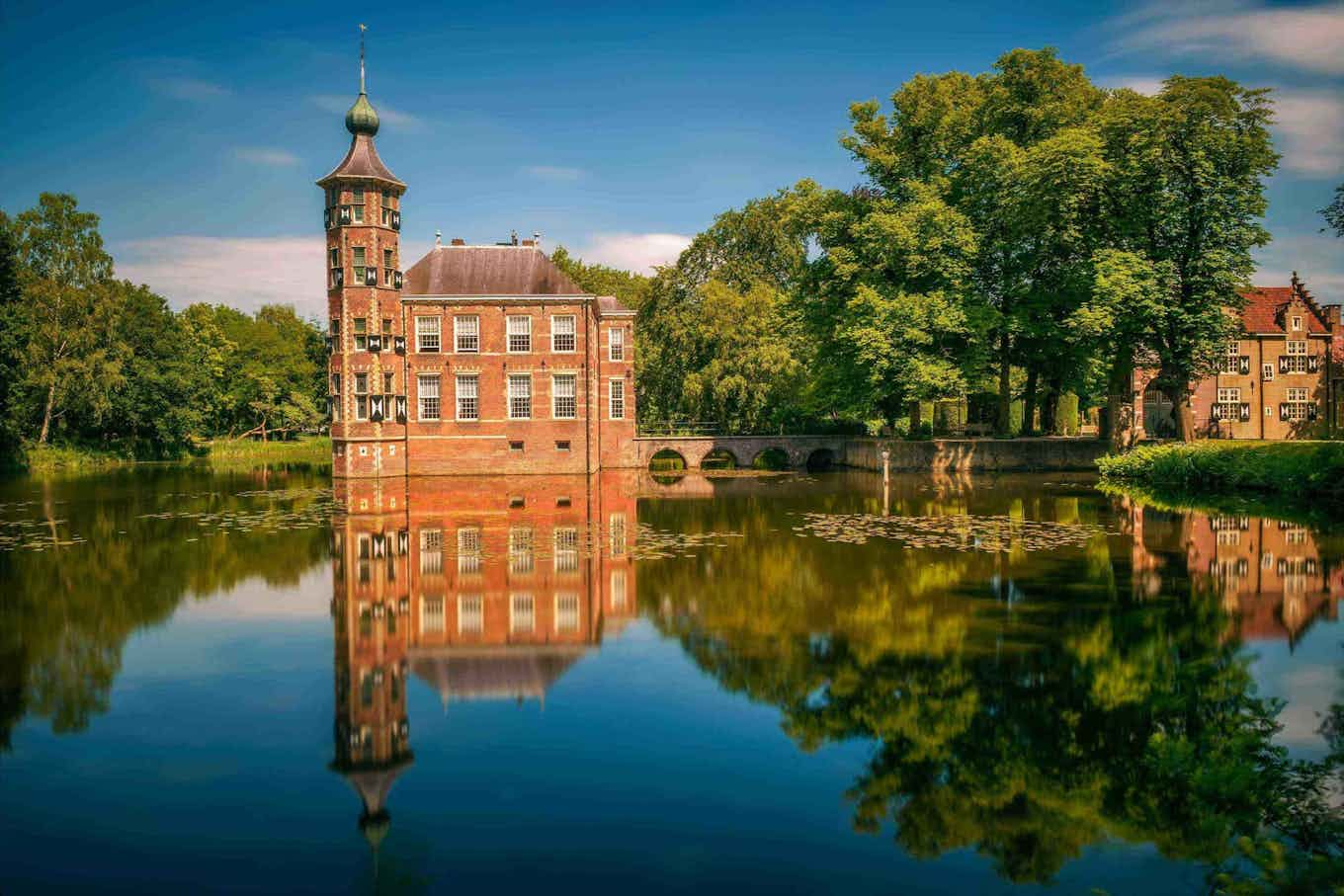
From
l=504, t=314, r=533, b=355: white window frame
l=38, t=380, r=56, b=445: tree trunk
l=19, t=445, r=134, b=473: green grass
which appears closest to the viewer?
l=504, t=314, r=533, b=355: white window frame

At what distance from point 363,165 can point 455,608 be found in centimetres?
2725

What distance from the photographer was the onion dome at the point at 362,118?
3516 centimetres

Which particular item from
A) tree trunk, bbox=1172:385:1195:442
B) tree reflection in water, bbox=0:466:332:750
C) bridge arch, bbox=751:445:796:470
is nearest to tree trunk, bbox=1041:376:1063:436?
tree trunk, bbox=1172:385:1195:442

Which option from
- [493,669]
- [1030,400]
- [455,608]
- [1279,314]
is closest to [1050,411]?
[1030,400]

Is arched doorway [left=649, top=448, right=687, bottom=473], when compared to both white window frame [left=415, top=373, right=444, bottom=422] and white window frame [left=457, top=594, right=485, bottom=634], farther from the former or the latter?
white window frame [left=457, top=594, right=485, bottom=634]

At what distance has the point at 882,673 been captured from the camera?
30.3 feet

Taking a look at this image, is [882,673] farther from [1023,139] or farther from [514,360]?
[1023,139]

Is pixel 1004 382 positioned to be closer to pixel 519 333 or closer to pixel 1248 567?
pixel 519 333

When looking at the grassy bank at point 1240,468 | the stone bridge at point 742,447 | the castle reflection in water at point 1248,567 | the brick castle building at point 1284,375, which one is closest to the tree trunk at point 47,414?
the stone bridge at point 742,447

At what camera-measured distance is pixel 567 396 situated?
38594 millimetres

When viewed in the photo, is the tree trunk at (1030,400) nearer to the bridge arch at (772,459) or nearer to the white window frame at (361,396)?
the bridge arch at (772,459)

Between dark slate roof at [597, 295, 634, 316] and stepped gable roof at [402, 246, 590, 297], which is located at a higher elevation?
stepped gable roof at [402, 246, 590, 297]

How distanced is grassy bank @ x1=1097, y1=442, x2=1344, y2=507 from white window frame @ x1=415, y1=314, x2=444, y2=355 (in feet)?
84.0

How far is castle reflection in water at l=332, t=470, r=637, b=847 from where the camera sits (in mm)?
8500
